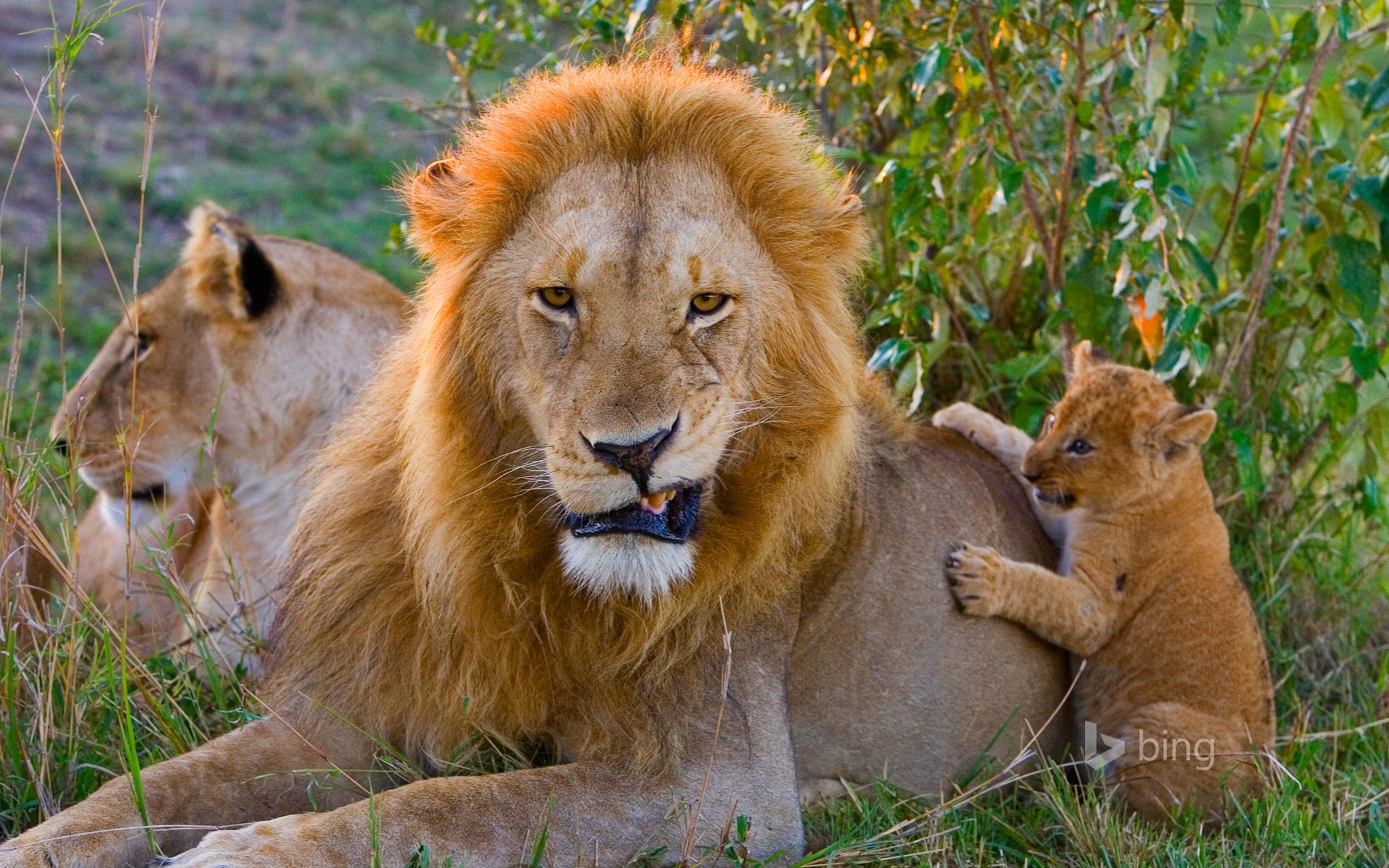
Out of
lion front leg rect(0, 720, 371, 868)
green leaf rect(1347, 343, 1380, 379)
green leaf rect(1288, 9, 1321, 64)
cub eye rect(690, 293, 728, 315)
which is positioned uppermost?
green leaf rect(1288, 9, 1321, 64)

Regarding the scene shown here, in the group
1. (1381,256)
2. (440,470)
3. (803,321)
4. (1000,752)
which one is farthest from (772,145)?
(1381,256)

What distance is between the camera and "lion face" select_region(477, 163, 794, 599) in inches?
105

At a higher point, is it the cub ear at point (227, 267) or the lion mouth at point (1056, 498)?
the cub ear at point (227, 267)

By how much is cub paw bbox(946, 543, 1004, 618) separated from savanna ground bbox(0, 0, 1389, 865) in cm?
43

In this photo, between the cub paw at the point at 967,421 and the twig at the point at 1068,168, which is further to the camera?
the cub paw at the point at 967,421

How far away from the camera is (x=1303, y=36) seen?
155 inches

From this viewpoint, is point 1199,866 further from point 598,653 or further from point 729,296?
point 729,296

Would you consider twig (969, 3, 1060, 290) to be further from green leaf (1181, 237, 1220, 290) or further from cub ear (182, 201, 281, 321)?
cub ear (182, 201, 281, 321)

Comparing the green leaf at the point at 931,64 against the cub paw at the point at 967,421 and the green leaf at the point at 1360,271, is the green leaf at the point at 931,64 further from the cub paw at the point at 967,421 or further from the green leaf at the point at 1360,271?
the green leaf at the point at 1360,271

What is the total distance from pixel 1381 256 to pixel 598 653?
8.51ft

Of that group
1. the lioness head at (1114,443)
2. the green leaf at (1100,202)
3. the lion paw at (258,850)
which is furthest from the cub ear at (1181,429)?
the lion paw at (258,850)

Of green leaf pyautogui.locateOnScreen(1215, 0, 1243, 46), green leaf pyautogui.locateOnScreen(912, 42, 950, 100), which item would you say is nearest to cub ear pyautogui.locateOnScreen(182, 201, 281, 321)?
green leaf pyautogui.locateOnScreen(912, 42, 950, 100)

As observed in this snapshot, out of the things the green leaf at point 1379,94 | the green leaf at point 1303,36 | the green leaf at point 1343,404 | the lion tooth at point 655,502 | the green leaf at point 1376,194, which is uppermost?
the green leaf at point 1303,36

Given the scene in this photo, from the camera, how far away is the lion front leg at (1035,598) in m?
3.52
